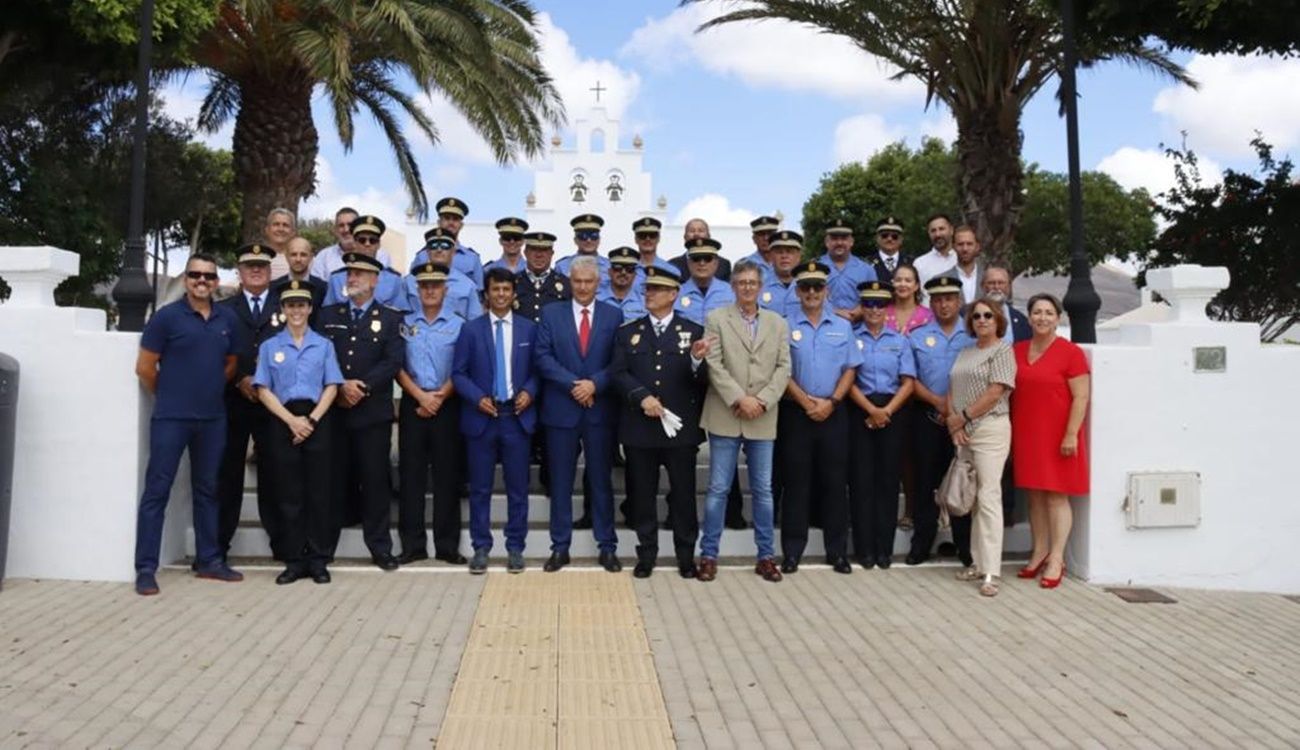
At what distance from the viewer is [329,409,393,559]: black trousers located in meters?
7.52

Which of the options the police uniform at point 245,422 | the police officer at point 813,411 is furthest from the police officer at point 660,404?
the police uniform at point 245,422

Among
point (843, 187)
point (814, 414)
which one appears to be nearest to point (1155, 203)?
point (814, 414)

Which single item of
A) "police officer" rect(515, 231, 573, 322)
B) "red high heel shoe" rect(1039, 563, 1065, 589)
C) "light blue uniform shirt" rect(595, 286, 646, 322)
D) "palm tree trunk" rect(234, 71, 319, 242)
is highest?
"palm tree trunk" rect(234, 71, 319, 242)

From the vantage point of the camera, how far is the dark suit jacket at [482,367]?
295 inches

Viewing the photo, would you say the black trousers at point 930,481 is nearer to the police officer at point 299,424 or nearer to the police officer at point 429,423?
the police officer at point 429,423

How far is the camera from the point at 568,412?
24.6 feet

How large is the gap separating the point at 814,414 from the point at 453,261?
319 centimetres

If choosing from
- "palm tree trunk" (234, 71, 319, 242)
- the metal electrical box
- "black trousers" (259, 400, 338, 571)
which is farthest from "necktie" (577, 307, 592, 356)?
"palm tree trunk" (234, 71, 319, 242)

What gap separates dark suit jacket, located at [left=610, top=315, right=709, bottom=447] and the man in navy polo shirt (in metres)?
2.57

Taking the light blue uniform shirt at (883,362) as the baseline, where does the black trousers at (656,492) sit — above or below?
below

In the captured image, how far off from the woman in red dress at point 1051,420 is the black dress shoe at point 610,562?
108 inches

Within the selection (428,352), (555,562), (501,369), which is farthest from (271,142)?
(555,562)

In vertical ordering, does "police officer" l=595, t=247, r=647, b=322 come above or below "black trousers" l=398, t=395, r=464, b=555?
above

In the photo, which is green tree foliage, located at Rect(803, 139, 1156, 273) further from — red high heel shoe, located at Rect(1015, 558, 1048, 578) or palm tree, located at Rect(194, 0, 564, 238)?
red high heel shoe, located at Rect(1015, 558, 1048, 578)
